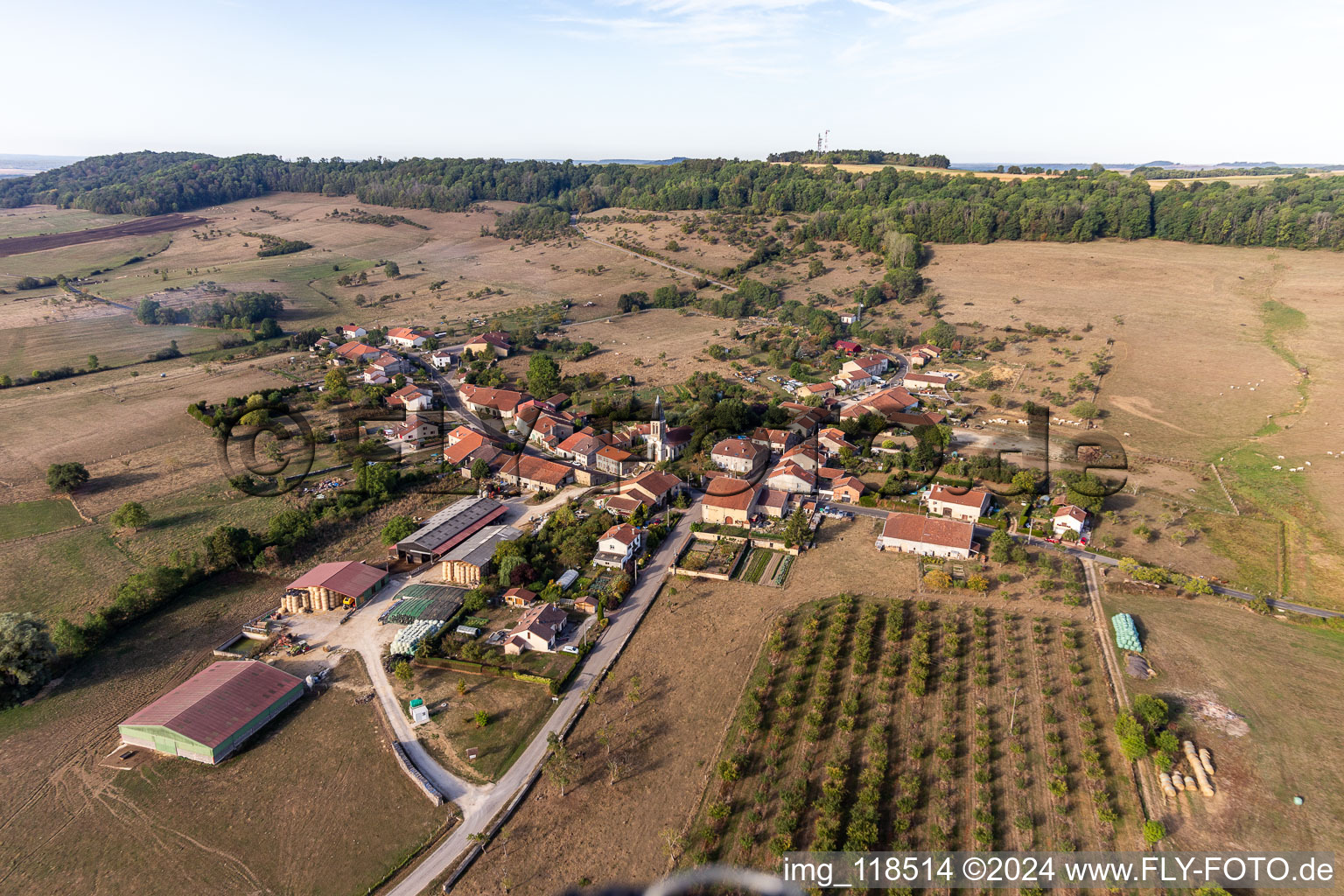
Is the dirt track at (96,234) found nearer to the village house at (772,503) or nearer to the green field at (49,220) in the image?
the green field at (49,220)

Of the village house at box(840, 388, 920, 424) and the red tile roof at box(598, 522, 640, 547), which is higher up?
the village house at box(840, 388, 920, 424)

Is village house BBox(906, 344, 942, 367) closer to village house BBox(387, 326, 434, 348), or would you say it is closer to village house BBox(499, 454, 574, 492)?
village house BBox(499, 454, 574, 492)

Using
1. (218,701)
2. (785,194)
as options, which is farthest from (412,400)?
(785,194)

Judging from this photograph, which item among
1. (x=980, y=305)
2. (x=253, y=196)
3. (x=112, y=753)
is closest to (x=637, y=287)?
(x=980, y=305)

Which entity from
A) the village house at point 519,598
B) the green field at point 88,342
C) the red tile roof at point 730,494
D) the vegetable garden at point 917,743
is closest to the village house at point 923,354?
the red tile roof at point 730,494

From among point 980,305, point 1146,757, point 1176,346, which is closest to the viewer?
point 1146,757

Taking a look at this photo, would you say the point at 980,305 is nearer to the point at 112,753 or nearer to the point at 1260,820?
the point at 1260,820

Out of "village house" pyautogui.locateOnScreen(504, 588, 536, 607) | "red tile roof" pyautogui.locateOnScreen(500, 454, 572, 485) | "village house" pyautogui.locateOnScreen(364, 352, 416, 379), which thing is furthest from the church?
"village house" pyautogui.locateOnScreen(364, 352, 416, 379)
